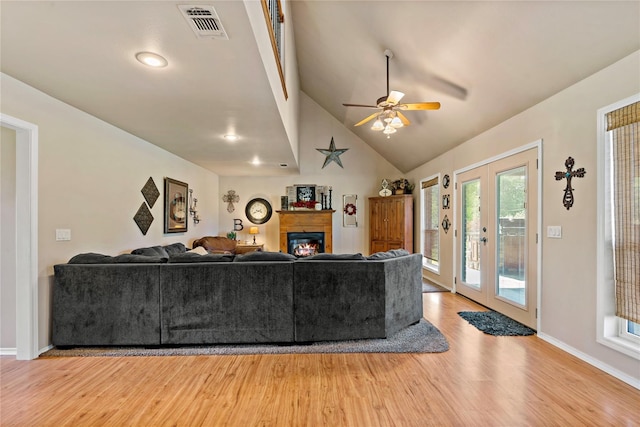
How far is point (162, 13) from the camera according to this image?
1649 millimetres

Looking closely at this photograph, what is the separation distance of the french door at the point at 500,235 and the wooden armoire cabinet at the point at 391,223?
1.79 meters

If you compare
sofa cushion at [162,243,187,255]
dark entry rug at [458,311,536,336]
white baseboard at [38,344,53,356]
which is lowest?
dark entry rug at [458,311,536,336]

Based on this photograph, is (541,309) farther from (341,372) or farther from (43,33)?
(43,33)

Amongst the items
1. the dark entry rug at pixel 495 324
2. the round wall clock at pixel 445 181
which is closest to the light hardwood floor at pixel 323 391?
the dark entry rug at pixel 495 324

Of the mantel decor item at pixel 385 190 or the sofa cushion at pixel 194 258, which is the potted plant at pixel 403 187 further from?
the sofa cushion at pixel 194 258

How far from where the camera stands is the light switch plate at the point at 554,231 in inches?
116

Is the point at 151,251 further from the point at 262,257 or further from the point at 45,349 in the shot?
the point at 262,257

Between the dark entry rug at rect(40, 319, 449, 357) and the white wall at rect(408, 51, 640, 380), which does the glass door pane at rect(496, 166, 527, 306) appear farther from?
the dark entry rug at rect(40, 319, 449, 357)

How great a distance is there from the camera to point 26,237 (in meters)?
2.65

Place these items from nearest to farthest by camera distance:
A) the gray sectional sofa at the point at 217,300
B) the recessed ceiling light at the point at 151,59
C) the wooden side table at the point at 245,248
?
1. the recessed ceiling light at the point at 151,59
2. the gray sectional sofa at the point at 217,300
3. the wooden side table at the point at 245,248

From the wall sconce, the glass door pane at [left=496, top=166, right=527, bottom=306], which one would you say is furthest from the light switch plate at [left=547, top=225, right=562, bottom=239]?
the wall sconce

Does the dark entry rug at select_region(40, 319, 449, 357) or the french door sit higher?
the french door

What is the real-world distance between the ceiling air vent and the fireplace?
5490mm

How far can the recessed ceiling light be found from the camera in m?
2.08
